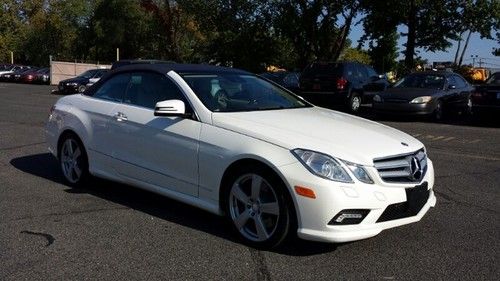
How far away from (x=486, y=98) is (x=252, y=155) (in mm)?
11678

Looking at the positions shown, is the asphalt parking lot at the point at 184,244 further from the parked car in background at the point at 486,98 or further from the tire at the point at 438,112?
the tire at the point at 438,112

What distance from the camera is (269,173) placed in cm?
452

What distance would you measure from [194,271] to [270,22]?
30072 millimetres

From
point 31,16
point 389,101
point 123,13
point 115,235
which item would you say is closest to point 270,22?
point 389,101

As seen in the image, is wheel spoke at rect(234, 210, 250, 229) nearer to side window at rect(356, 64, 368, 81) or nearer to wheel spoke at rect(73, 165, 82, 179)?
wheel spoke at rect(73, 165, 82, 179)

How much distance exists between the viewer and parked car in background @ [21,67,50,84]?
43344 mm

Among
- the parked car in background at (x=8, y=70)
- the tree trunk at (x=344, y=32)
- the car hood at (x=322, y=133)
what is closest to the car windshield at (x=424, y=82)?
the car hood at (x=322, y=133)

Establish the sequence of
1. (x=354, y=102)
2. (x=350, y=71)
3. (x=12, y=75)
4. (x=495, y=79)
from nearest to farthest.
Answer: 1. (x=495, y=79)
2. (x=354, y=102)
3. (x=350, y=71)
4. (x=12, y=75)

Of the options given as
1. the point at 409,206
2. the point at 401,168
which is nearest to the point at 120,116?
the point at 401,168

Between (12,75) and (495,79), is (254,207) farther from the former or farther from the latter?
(12,75)

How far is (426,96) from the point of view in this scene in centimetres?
1544

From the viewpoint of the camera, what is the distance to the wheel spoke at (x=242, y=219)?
475 centimetres

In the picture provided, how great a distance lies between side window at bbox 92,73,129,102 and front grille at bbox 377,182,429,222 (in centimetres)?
310

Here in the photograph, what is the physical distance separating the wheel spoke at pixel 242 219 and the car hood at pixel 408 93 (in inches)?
457
